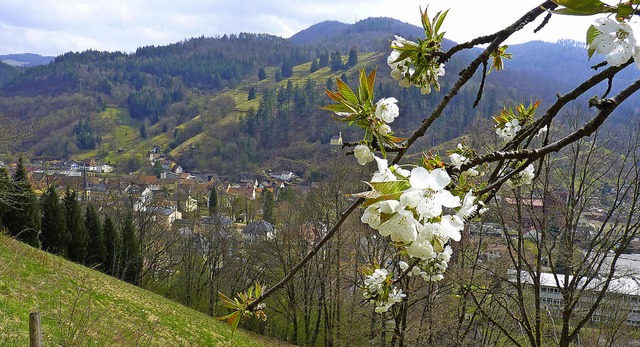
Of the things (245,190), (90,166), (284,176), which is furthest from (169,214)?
(90,166)

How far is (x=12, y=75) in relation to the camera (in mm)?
128750

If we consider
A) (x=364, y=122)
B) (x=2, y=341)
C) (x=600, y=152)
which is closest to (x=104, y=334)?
(x=2, y=341)

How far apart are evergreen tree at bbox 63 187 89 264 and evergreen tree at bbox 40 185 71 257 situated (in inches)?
18.6

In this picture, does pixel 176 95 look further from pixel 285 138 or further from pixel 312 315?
pixel 312 315

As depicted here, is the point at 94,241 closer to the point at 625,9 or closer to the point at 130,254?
the point at 130,254

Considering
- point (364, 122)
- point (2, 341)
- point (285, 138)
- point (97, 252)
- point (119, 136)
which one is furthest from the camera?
point (119, 136)

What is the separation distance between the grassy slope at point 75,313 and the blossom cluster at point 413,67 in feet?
14.1

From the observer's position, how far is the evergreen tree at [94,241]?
778 inches

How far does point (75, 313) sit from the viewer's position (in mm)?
7605

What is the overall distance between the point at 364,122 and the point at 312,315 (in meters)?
24.1

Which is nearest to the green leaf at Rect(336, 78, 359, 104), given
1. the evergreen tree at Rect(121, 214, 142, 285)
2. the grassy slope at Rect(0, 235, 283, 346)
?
the grassy slope at Rect(0, 235, 283, 346)

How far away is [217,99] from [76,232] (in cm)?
8557

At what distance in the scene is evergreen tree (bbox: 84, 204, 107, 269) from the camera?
1977cm

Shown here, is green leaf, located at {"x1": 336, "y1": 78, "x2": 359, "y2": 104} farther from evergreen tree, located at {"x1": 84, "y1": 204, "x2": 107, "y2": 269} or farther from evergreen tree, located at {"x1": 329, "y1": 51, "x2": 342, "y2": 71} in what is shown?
evergreen tree, located at {"x1": 329, "y1": 51, "x2": 342, "y2": 71}
